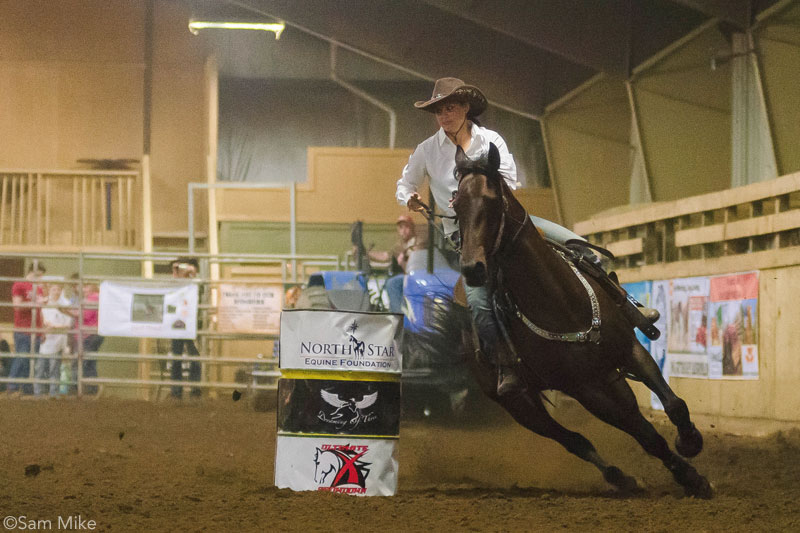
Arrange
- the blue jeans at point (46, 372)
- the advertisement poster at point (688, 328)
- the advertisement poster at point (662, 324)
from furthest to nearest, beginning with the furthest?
the blue jeans at point (46, 372), the advertisement poster at point (662, 324), the advertisement poster at point (688, 328)

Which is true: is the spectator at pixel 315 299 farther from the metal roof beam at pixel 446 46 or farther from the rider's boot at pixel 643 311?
the metal roof beam at pixel 446 46

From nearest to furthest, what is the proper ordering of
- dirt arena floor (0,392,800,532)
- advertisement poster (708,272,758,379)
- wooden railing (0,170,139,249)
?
dirt arena floor (0,392,800,532)
advertisement poster (708,272,758,379)
wooden railing (0,170,139,249)

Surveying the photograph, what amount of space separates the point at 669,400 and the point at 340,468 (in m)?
1.69

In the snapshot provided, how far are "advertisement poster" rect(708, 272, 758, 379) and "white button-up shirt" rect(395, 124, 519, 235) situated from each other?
11.6 ft

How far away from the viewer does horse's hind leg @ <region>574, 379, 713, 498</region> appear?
211 inches

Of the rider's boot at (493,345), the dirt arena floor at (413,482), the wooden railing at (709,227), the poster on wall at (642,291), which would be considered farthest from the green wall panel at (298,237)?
the rider's boot at (493,345)

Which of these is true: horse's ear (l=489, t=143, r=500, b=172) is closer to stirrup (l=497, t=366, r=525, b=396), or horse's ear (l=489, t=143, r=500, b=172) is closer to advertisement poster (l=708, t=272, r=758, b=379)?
stirrup (l=497, t=366, r=525, b=396)

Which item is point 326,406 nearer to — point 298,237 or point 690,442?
point 690,442

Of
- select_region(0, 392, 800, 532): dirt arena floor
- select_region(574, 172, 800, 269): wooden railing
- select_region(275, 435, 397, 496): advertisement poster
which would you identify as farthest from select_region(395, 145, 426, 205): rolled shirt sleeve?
select_region(574, 172, 800, 269): wooden railing

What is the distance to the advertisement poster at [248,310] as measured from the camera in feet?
45.7

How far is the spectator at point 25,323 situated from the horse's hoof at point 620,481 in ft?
33.2

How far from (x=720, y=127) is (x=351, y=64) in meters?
8.18

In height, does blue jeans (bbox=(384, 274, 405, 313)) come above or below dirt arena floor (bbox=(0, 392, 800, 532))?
above

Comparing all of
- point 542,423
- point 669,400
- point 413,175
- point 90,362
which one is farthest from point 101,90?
point 669,400
